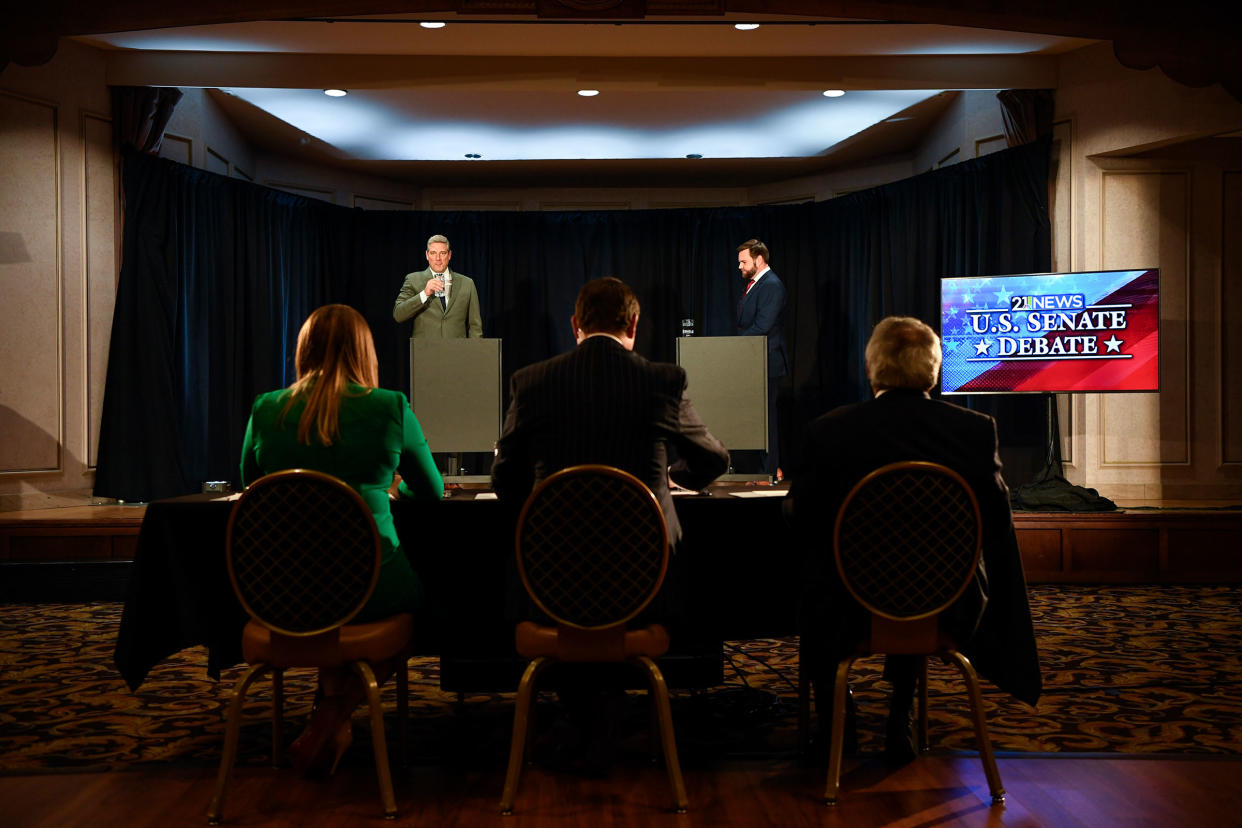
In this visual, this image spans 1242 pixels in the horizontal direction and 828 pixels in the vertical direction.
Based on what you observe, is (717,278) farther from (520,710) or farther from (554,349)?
(520,710)

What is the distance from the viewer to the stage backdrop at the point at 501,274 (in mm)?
6219

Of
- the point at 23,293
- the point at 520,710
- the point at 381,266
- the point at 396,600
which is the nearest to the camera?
the point at 520,710

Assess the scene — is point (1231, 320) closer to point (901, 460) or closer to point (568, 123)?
point (568, 123)

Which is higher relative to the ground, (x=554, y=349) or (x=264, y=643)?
(x=554, y=349)

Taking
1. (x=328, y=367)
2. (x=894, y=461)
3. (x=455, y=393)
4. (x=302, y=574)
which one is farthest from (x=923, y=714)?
(x=455, y=393)

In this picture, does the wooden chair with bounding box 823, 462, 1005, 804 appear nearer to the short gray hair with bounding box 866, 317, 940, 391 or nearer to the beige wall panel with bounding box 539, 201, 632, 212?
the short gray hair with bounding box 866, 317, 940, 391

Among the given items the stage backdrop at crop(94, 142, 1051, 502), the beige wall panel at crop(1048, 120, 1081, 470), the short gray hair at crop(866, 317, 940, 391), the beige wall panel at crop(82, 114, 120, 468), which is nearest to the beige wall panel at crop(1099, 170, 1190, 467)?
the beige wall panel at crop(1048, 120, 1081, 470)

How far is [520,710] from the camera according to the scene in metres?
2.20

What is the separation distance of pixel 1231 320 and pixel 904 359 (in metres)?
4.90

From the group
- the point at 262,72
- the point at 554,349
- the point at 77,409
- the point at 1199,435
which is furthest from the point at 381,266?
the point at 1199,435

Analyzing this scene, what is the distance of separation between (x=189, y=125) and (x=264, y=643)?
5.67 metres

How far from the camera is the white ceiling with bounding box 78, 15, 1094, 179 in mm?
5840

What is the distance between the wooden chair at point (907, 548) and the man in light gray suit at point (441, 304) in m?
5.15

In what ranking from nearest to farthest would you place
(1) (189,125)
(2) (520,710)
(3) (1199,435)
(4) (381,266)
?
1. (2) (520,710)
2. (3) (1199,435)
3. (1) (189,125)
4. (4) (381,266)
